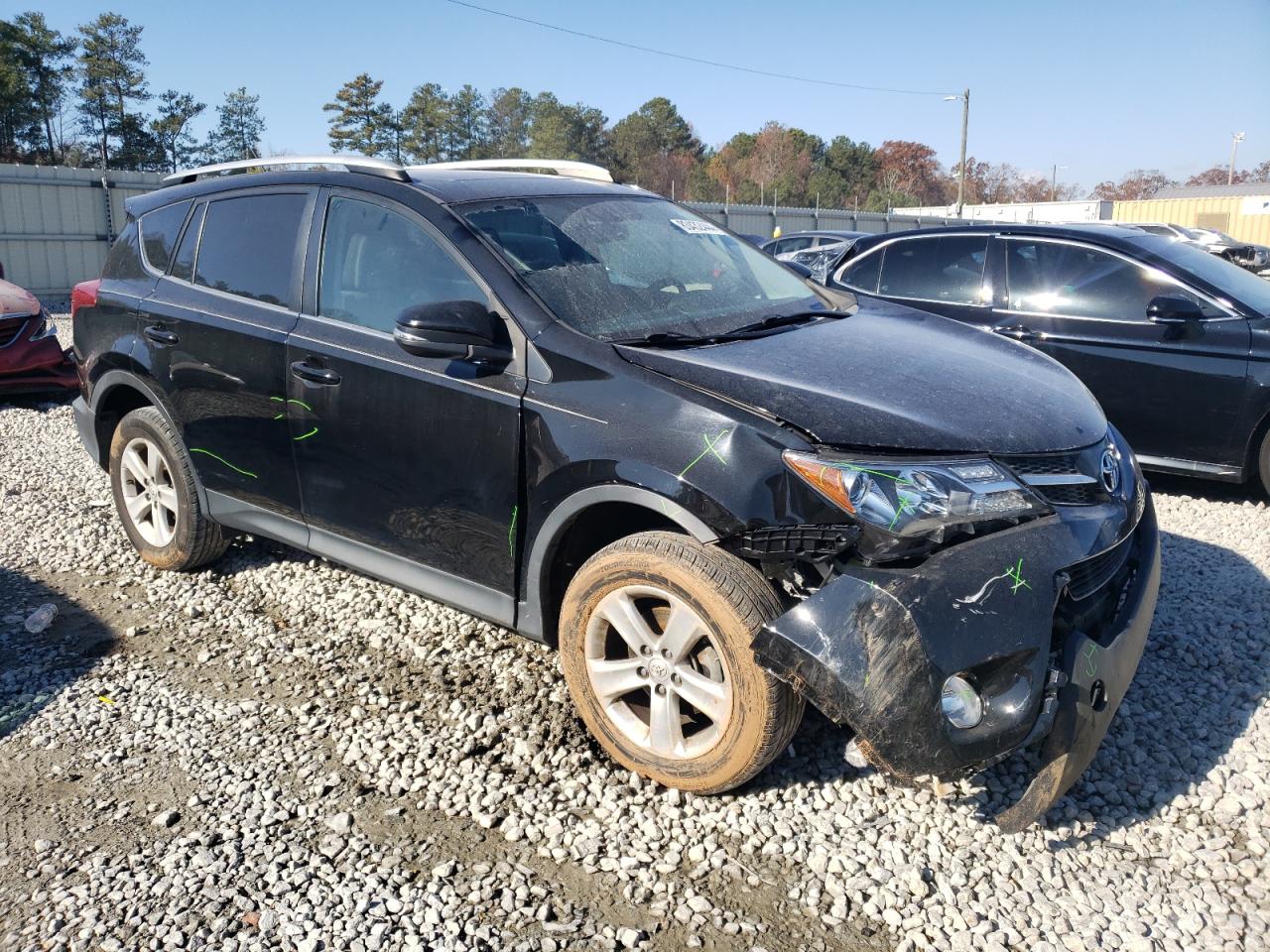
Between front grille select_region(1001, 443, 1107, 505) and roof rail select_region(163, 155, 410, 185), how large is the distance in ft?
8.31

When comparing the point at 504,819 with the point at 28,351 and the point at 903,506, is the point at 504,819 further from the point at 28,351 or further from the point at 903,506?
the point at 28,351

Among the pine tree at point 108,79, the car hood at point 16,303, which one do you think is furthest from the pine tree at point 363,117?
the car hood at point 16,303

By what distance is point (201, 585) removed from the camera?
4.97 metres

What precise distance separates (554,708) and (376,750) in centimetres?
65

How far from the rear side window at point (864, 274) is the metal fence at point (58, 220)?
1003 cm

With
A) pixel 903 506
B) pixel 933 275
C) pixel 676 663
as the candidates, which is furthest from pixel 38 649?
pixel 933 275

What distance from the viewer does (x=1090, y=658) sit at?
271 centimetres

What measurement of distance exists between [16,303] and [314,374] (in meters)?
6.38

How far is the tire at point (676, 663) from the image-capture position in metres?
2.84

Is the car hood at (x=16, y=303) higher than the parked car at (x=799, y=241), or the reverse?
the parked car at (x=799, y=241)

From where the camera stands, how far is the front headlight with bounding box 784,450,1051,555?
8.88 feet

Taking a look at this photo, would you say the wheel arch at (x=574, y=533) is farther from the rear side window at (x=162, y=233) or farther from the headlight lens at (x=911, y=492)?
the rear side window at (x=162, y=233)

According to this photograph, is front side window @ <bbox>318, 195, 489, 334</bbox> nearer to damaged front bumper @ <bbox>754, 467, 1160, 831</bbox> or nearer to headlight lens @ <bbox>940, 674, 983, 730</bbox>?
damaged front bumper @ <bbox>754, 467, 1160, 831</bbox>

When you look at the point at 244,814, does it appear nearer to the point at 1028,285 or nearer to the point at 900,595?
the point at 900,595
